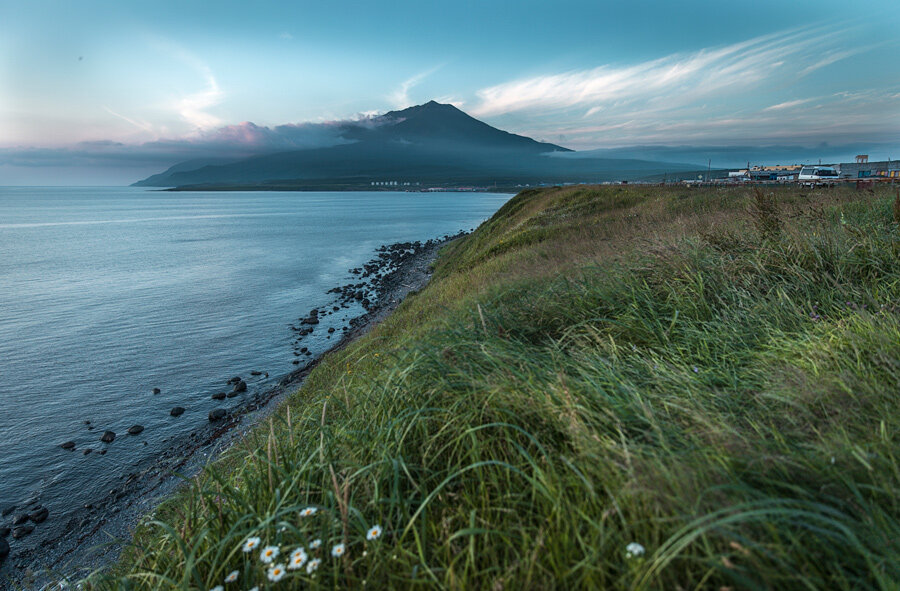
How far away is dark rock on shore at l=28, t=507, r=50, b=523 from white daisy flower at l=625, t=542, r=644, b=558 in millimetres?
13156

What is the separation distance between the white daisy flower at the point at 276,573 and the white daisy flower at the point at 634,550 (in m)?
1.69

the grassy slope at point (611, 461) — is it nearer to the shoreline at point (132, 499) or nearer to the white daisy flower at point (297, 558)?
the white daisy flower at point (297, 558)

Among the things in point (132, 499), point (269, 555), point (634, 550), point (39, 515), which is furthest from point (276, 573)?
point (39, 515)

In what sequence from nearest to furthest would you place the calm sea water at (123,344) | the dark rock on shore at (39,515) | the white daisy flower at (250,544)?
the white daisy flower at (250,544) < the dark rock on shore at (39,515) < the calm sea water at (123,344)

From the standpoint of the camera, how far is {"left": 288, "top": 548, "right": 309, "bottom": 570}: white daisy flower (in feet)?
8.17

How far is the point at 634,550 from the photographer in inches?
76.6

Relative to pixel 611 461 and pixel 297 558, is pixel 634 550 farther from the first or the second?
pixel 297 558

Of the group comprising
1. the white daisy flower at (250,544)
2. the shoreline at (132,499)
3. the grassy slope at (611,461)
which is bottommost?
the shoreline at (132,499)

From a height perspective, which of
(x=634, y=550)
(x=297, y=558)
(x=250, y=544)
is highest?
(x=634, y=550)

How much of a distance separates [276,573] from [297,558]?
14 cm

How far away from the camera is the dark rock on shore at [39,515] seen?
10203mm

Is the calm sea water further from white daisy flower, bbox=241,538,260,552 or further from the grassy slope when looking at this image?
white daisy flower, bbox=241,538,260,552

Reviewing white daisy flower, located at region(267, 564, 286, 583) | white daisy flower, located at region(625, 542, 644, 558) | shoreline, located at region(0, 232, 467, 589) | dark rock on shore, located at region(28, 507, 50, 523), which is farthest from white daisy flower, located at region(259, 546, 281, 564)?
dark rock on shore, located at region(28, 507, 50, 523)

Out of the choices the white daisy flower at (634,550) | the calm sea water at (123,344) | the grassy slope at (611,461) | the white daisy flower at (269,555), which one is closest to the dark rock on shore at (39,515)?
the calm sea water at (123,344)
